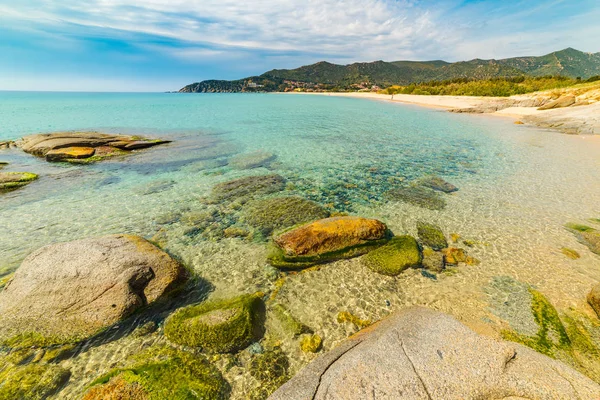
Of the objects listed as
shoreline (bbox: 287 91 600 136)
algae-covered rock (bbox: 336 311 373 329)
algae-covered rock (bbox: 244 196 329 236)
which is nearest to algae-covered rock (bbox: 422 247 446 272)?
algae-covered rock (bbox: 336 311 373 329)

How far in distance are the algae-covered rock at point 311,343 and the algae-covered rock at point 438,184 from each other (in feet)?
35.8

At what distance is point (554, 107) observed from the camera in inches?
1626

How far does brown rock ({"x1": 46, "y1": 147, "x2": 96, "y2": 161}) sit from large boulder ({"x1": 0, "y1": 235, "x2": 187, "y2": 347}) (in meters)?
15.9

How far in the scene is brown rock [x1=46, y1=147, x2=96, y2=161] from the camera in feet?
59.8

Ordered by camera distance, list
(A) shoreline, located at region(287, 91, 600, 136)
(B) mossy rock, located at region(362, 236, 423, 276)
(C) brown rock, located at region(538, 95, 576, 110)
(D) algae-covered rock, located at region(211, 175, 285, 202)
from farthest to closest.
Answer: (C) brown rock, located at region(538, 95, 576, 110) < (A) shoreline, located at region(287, 91, 600, 136) < (D) algae-covered rock, located at region(211, 175, 285, 202) < (B) mossy rock, located at region(362, 236, 423, 276)

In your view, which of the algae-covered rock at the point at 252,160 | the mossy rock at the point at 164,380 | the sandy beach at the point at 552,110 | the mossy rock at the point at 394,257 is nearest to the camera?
the mossy rock at the point at 164,380

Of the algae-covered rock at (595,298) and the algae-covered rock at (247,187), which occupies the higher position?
the algae-covered rock at (247,187)

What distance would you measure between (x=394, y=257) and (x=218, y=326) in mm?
5414

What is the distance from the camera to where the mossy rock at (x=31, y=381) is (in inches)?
164

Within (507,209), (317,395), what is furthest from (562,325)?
(507,209)

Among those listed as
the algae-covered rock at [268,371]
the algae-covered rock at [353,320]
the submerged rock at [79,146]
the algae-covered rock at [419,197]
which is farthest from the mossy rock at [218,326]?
the submerged rock at [79,146]

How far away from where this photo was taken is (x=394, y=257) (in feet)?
25.2

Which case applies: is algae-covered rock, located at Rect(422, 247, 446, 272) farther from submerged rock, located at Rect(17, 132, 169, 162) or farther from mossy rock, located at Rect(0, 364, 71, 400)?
submerged rock, located at Rect(17, 132, 169, 162)

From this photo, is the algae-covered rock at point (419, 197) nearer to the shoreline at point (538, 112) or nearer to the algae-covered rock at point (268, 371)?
the algae-covered rock at point (268, 371)
